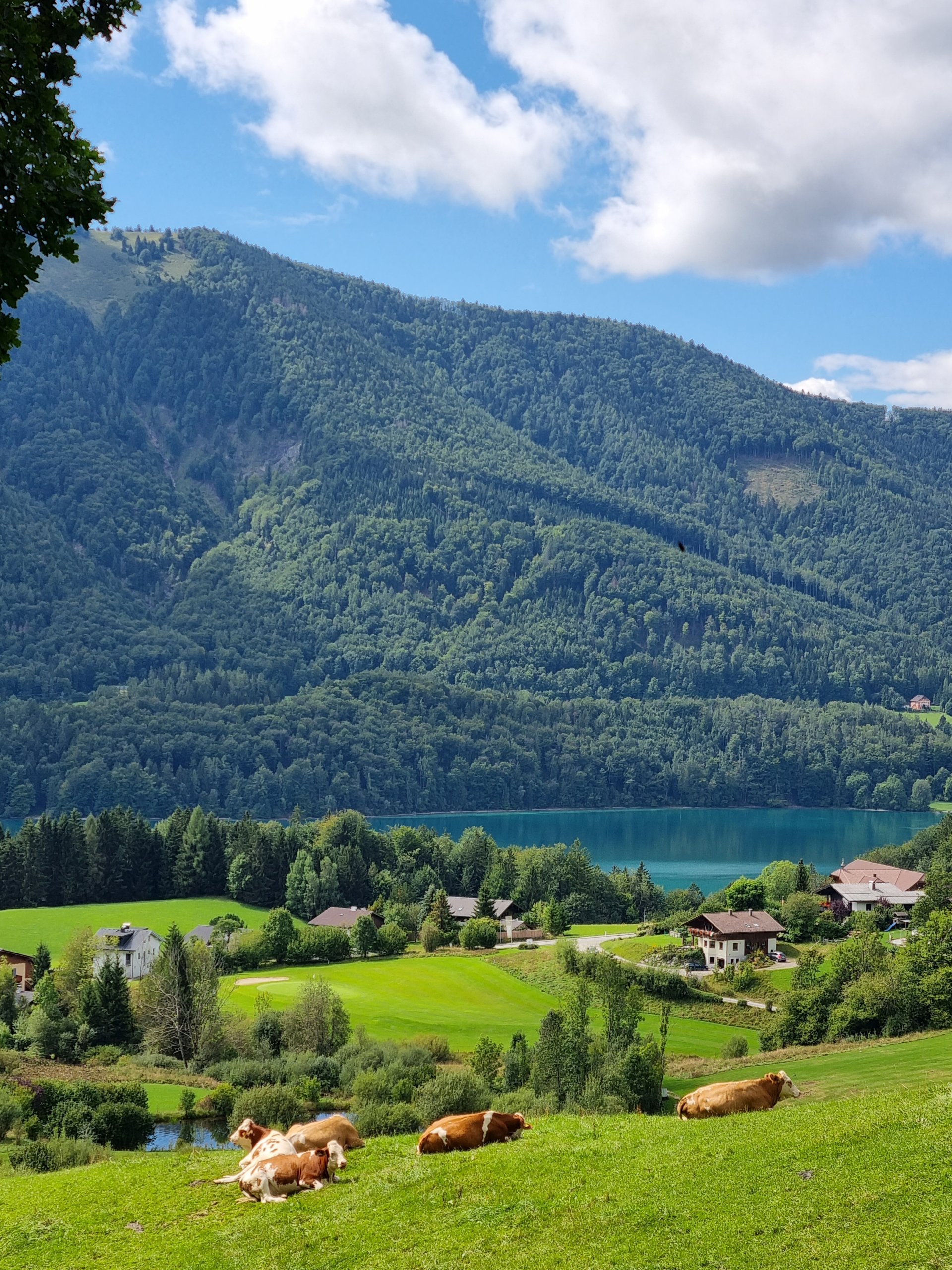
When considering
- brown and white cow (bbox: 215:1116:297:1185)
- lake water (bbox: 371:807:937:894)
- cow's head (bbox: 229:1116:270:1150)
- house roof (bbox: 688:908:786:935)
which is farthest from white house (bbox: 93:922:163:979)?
lake water (bbox: 371:807:937:894)

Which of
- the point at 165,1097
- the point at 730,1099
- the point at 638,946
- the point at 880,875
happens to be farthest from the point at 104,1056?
the point at 880,875

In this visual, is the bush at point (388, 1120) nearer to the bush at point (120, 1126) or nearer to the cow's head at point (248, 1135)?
the bush at point (120, 1126)

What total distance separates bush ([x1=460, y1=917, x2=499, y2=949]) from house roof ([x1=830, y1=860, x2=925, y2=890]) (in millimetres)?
28713

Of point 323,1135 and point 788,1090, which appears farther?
point 788,1090

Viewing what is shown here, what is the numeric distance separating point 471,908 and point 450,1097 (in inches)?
2712

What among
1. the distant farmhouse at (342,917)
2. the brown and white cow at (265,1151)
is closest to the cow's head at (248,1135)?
the brown and white cow at (265,1151)

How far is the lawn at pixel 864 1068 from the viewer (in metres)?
27.4

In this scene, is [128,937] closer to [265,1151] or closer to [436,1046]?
[436,1046]

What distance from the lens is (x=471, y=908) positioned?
9738 cm

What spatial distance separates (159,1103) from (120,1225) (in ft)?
89.8

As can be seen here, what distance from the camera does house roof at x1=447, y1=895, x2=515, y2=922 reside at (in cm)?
9419

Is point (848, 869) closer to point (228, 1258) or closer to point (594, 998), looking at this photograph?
point (594, 998)

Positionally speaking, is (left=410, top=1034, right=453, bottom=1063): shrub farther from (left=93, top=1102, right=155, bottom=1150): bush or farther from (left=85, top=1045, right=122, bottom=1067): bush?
(left=93, top=1102, right=155, bottom=1150): bush

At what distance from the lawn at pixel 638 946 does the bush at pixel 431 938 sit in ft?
39.7
